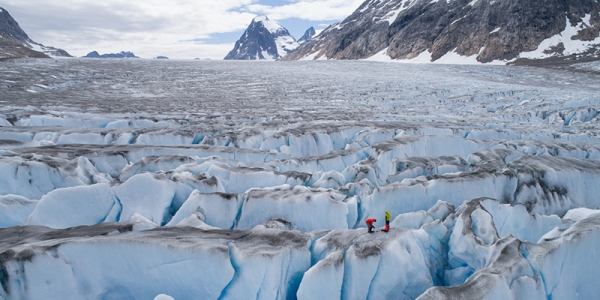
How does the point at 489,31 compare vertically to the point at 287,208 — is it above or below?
above

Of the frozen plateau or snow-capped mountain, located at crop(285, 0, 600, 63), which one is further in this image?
snow-capped mountain, located at crop(285, 0, 600, 63)

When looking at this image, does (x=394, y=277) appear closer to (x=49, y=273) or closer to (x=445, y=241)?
(x=445, y=241)

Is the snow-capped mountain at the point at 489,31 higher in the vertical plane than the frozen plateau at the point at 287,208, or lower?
higher

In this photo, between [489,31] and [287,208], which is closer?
[287,208]

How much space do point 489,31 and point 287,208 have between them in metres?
68.9

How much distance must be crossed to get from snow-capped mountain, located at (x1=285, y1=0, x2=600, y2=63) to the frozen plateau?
54969 millimetres

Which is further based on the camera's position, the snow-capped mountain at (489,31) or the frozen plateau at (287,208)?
the snow-capped mountain at (489,31)

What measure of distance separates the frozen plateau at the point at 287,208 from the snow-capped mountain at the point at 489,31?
55.0 meters

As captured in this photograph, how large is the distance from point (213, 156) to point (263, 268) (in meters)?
4.69

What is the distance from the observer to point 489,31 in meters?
61.3

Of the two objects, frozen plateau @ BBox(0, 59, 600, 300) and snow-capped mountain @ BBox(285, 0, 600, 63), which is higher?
snow-capped mountain @ BBox(285, 0, 600, 63)

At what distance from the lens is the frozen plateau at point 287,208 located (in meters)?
4.19

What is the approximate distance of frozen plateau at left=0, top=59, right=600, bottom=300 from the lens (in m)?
4.19

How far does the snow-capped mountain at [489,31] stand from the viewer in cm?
5644
